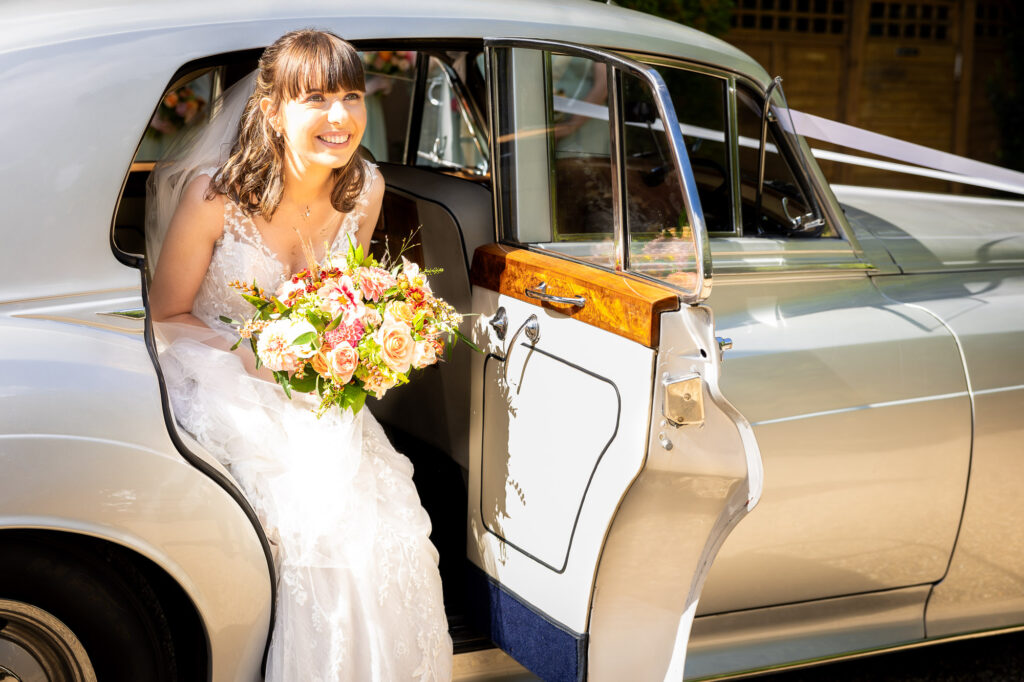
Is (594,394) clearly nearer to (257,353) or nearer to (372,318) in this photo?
(372,318)

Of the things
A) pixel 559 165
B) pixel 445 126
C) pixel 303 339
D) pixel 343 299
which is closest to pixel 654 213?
pixel 559 165

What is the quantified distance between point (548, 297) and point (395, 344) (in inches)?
14.4

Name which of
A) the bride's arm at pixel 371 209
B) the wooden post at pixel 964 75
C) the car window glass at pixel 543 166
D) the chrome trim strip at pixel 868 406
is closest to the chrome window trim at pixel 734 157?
the car window glass at pixel 543 166

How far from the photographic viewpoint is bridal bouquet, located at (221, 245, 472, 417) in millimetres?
2311

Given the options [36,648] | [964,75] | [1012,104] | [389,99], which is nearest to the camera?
[36,648]

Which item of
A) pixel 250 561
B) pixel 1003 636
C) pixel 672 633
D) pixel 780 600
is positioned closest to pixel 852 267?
pixel 780 600

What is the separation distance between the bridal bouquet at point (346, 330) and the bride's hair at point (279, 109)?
0.29 metres

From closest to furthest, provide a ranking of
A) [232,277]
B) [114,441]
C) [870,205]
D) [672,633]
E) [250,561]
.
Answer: [114,441]
[250,561]
[672,633]
[232,277]
[870,205]

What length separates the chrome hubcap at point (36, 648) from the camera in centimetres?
204

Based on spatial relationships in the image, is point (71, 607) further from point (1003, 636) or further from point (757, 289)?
point (1003, 636)

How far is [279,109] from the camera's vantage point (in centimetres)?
256

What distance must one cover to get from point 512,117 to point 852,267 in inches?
43.4

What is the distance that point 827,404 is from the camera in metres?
2.79

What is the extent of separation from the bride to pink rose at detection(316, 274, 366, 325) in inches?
11.2
